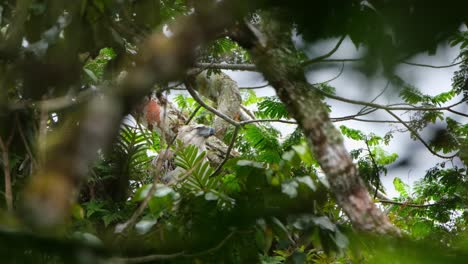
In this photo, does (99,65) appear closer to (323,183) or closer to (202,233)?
(323,183)

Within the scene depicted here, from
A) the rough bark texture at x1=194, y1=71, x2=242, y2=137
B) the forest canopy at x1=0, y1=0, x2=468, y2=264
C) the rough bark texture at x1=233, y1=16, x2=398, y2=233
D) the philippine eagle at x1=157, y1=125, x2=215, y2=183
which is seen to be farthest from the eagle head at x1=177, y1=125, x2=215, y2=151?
the rough bark texture at x1=233, y1=16, x2=398, y2=233

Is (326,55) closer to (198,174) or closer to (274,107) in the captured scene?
(198,174)

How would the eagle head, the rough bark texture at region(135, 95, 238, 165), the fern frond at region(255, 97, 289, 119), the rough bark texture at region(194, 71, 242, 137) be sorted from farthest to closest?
the eagle head, the rough bark texture at region(194, 71, 242, 137), the rough bark texture at region(135, 95, 238, 165), the fern frond at region(255, 97, 289, 119)

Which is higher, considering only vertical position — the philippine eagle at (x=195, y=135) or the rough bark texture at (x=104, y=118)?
the philippine eagle at (x=195, y=135)

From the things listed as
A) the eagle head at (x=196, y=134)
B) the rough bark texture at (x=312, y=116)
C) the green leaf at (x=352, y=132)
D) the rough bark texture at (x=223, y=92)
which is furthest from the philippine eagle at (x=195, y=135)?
the rough bark texture at (x=312, y=116)

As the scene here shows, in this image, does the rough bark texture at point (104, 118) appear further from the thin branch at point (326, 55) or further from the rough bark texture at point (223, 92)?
the rough bark texture at point (223, 92)

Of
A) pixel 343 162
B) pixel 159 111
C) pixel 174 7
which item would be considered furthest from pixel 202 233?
pixel 159 111

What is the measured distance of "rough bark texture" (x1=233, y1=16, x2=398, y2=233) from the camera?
2.06 ft

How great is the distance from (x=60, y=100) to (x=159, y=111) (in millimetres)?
2312

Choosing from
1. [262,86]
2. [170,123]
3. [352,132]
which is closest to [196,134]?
[170,123]

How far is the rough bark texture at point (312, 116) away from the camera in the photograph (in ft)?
2.06

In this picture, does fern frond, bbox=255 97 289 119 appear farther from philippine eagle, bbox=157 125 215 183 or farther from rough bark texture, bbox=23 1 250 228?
rough bark texture, bbox=23 1 250 228

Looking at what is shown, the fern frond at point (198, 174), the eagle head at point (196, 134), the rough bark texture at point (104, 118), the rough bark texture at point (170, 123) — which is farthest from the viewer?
the eagle head at point (196, 134)

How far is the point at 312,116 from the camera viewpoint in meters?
0.71
